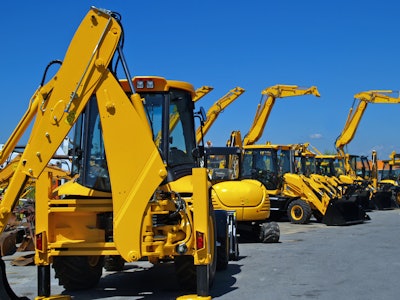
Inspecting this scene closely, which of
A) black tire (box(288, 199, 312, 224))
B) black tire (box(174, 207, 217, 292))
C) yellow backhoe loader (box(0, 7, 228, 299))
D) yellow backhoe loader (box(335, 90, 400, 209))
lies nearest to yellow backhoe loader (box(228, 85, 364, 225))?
black tire (box(288, 199, 312, 224))

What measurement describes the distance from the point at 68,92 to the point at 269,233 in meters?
9.26

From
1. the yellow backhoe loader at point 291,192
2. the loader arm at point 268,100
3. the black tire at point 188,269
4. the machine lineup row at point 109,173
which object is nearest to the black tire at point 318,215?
the yellow backhoe loader at point 291,192

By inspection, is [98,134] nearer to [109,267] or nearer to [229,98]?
[109,267]

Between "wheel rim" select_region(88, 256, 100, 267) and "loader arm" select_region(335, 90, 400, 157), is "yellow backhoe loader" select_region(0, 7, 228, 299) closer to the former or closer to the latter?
"wheel rim" select_region(88, 256, 100, 267)

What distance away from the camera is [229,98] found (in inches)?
1084

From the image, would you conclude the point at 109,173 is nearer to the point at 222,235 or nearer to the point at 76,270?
the point at 76,270

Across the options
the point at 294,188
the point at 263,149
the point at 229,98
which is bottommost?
the point at 294,188

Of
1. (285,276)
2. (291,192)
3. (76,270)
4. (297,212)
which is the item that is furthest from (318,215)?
(76,270)

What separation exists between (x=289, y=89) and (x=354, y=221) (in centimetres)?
760

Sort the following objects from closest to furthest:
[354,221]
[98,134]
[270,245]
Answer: [98,134] → [270,245] → [354,221]

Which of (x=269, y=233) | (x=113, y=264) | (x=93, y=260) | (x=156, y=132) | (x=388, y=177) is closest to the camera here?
(x=156, y=132)

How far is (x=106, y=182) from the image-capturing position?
7828mm

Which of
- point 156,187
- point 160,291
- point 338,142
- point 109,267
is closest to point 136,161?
point 156,187

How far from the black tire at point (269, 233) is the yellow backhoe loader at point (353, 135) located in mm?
15051
